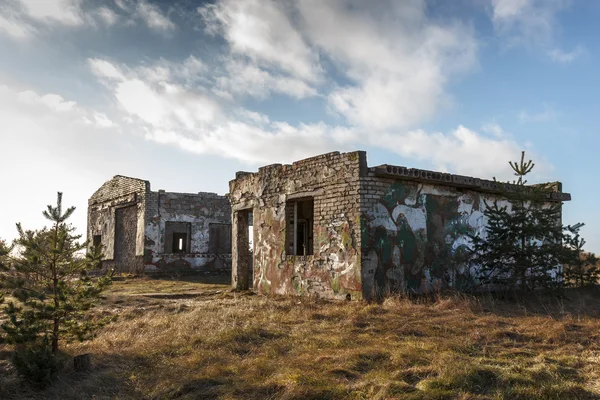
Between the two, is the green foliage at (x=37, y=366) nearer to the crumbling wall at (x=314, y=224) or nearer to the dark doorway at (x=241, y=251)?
the crumbling wall at (x=314, y=224)

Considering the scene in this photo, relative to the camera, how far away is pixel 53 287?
5.94 meters

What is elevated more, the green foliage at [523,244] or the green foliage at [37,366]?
the green foliage at [523,244]

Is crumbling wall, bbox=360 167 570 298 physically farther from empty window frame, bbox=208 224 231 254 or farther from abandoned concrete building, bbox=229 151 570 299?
empty window frame, bbox=208 224 231 254

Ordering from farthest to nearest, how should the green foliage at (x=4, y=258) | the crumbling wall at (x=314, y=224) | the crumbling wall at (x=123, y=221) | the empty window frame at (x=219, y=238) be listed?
1. the empty window frame at (x=219, y=238)
2. the crumbling wall at (x=123, y=221)
3. the crumbling wall at (x=314, y=224)
4. the green foliage at (x=4, y=258)

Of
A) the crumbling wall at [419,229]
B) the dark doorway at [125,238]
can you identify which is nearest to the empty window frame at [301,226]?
the crumbling wall at [419,229]

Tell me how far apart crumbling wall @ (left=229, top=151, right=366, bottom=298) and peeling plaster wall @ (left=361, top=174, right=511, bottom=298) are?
0.33 meters

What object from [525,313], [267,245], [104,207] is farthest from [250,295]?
[104,207]

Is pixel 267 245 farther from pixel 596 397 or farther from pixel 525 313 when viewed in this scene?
pixel 596 397

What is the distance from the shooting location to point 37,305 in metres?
5.49

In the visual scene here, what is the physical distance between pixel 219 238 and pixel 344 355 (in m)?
16.8

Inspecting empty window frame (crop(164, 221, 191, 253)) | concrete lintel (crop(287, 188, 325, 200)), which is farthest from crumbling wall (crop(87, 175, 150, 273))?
concrete lintel (crop(287, 188, 325, 200))

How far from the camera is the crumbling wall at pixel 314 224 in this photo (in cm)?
975

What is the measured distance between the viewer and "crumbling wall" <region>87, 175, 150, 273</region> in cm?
2061

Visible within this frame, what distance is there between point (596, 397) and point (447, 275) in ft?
21.4
